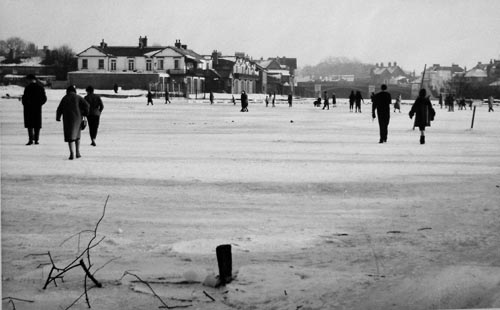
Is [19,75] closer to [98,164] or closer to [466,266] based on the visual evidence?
[466,266]

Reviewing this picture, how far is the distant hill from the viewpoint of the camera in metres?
5.96

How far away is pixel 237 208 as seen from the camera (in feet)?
19.7

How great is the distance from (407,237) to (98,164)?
5.48 m

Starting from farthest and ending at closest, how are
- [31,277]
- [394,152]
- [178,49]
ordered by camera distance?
1. [394,152]
2. [178,49]
3. [31,277]

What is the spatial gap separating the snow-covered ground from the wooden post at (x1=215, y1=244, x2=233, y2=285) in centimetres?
9

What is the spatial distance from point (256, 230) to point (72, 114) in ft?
17.0

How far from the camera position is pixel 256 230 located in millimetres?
5043

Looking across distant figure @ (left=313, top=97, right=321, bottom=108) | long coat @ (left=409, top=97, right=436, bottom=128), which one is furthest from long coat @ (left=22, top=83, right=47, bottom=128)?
distant figure @ (left=313, top=97, right=321, bottom=108)

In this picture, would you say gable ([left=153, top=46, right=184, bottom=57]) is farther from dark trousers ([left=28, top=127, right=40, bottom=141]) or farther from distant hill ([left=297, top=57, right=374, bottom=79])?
dark trousers ([left=28, top=127, right=40, bottom=141])

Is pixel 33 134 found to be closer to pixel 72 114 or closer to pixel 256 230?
pixel 72 114

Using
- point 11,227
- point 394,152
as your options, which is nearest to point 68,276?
point 11,227

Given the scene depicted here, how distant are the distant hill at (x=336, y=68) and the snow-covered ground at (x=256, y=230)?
1.27 metres

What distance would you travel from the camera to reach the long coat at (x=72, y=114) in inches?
352

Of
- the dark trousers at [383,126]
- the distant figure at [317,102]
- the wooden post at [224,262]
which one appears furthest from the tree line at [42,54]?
the distant figure at [317,102]
